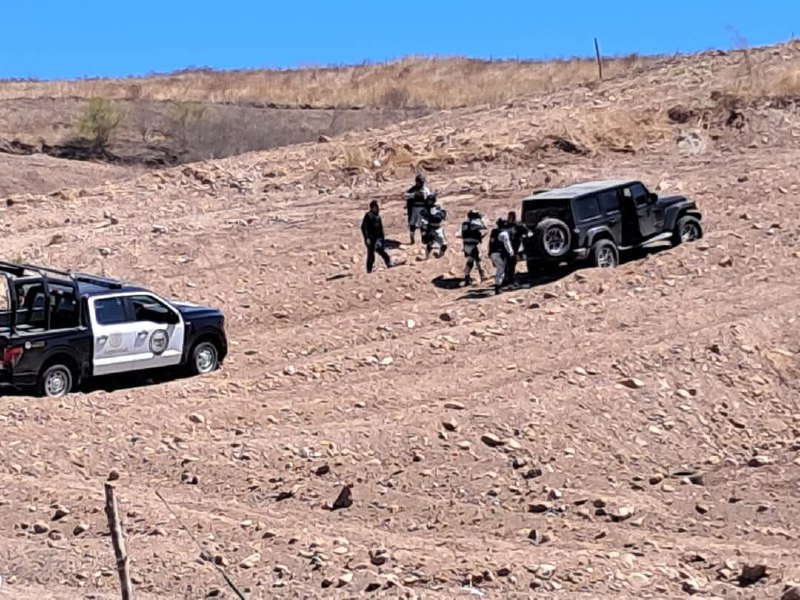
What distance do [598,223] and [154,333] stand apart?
7.94m

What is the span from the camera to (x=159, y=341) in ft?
63.8

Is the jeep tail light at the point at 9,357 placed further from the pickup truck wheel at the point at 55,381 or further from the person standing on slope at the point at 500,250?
the person standing on slope at the point at 500,250

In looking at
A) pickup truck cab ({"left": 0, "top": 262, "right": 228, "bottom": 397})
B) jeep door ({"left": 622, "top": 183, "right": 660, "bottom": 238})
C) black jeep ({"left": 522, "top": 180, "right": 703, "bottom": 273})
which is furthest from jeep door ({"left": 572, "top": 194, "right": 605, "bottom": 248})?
pickup truck cab ({"left": 0, "top": 262, "right": 228, "bottom": 397})

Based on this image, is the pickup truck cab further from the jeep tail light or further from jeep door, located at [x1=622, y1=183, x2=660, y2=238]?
jeep door, located at [x1=622, y1=183, x2=660, y2=238]

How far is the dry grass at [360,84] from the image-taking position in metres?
59.6

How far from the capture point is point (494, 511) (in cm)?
1461

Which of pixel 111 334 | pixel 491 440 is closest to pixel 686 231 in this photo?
pixel 491 440

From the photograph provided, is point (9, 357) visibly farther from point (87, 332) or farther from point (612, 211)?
point (612, 211)

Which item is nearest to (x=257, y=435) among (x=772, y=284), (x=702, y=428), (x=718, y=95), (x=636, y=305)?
(x=702, y=428)

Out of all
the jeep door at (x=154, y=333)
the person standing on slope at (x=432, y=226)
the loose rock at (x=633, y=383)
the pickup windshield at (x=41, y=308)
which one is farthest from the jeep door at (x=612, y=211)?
the pickup windshield at (x=41, y=308)

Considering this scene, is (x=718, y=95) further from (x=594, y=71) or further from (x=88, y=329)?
(x=594, y=71)

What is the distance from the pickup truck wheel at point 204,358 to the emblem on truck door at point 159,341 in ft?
1.54

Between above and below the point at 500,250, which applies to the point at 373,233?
above

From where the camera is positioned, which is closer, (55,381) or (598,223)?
(55,381)
